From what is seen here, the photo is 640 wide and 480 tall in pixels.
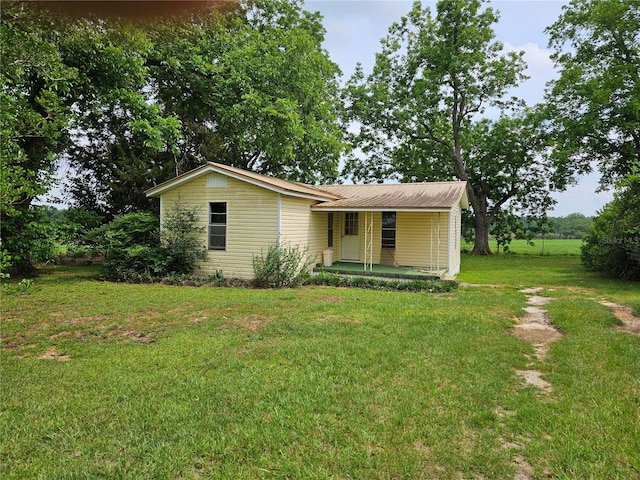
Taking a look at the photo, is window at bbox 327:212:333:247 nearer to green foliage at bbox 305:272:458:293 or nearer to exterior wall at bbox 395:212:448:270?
exterior wall at bbox 395:212:448:270

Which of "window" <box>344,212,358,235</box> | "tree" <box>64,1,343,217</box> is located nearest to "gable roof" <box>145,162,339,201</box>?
"tree" <box>64,1,343,217</box>

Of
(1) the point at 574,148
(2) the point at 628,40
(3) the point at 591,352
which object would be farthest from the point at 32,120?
(2) the point at 628,40

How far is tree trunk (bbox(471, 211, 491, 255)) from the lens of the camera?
958 inches

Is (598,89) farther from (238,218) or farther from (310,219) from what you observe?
(238,218)

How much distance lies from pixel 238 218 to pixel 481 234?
18.0 metres

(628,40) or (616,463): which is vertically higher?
(628,40)

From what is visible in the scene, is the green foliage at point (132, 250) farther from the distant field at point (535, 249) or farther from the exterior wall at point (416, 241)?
the distant field at point (535, 249)

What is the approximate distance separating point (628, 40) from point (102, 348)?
26.4 m

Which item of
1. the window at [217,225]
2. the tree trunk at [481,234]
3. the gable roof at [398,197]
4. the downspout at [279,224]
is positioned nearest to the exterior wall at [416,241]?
the gable roof at [398,197]

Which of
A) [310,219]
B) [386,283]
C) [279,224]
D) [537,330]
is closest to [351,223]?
[310,219]

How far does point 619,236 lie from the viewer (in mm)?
12227

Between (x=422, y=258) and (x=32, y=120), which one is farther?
(x=422, y=258)

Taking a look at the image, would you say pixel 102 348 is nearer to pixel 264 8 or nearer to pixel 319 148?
pixel 319 148

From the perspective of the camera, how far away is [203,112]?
16438mm
